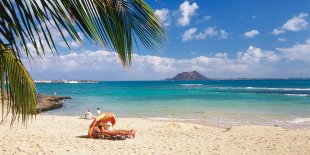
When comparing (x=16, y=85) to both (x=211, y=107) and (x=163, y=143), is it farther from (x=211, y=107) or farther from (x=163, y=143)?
(x=211, y=107)

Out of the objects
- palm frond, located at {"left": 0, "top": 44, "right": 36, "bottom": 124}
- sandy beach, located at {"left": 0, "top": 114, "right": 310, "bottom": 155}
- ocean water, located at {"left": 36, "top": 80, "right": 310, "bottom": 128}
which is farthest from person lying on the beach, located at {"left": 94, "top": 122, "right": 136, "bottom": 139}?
palm frond, located at {"left": 0, "top": 44, "right": 36, "bottom": 124}

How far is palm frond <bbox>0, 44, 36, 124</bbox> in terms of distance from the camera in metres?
1.81

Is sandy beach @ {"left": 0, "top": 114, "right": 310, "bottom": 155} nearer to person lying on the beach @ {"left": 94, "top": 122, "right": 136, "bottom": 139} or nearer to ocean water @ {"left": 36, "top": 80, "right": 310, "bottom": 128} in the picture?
person lying on the beach @ {"left": 94, "top": 122, "right": 136, "bottom": 139}

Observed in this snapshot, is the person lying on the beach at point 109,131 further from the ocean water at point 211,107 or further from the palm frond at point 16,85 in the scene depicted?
the palm frond at point 16,85

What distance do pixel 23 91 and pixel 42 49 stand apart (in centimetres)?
48

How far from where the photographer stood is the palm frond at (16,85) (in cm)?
181

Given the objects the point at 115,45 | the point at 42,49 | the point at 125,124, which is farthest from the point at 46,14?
the point at 125,124

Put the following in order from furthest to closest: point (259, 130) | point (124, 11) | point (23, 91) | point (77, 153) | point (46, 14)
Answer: point (259, 130) < point (77, 153) < point (23, 91) < point (124, 11) < point (46, 14)

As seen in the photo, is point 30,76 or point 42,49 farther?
point 30,76

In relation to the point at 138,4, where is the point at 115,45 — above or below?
below

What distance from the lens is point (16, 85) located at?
6.17 ft

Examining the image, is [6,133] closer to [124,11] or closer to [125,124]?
[125,124]

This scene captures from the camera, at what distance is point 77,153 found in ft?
30.2

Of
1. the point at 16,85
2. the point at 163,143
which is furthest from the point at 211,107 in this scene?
the point at 16,85
